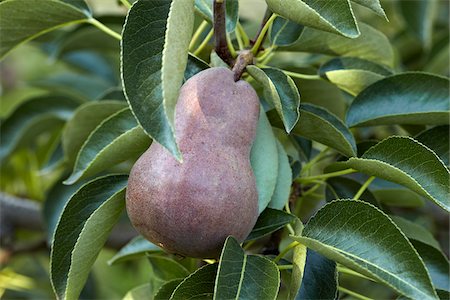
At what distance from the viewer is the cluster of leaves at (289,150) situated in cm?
78

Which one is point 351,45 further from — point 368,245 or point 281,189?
point 368,245

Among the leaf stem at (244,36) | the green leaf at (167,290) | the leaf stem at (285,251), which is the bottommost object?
the green leaf at (167,290)

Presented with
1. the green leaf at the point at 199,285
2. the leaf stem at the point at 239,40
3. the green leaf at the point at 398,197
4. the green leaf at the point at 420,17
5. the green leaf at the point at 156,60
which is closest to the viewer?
the green leaf at the point at 156,60

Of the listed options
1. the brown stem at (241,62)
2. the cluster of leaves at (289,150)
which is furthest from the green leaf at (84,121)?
the brown stem at (241,62)

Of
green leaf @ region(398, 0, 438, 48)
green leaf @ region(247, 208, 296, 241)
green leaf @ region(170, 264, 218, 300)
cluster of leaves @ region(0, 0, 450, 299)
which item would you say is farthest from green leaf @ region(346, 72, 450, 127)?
green leaf @ region(398, 0, 438, 48)

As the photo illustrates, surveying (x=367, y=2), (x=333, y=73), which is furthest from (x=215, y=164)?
(x=333, y=73)

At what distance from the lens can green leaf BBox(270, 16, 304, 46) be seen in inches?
42.1

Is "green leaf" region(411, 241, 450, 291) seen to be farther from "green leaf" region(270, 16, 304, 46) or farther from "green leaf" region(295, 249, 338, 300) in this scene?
"green leaf" region(270, 16, 304, 46)

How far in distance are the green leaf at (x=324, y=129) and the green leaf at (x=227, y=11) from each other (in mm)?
125

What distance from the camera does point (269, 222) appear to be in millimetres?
914

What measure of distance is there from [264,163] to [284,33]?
24cm

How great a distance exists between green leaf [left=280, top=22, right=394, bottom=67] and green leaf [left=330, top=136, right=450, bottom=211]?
0.73ft

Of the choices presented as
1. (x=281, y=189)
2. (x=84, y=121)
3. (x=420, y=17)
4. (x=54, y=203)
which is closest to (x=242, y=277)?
(x=281, y=189)

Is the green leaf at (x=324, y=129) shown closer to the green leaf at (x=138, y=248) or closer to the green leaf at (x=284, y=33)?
the green leaf at (x=284, y=33)
